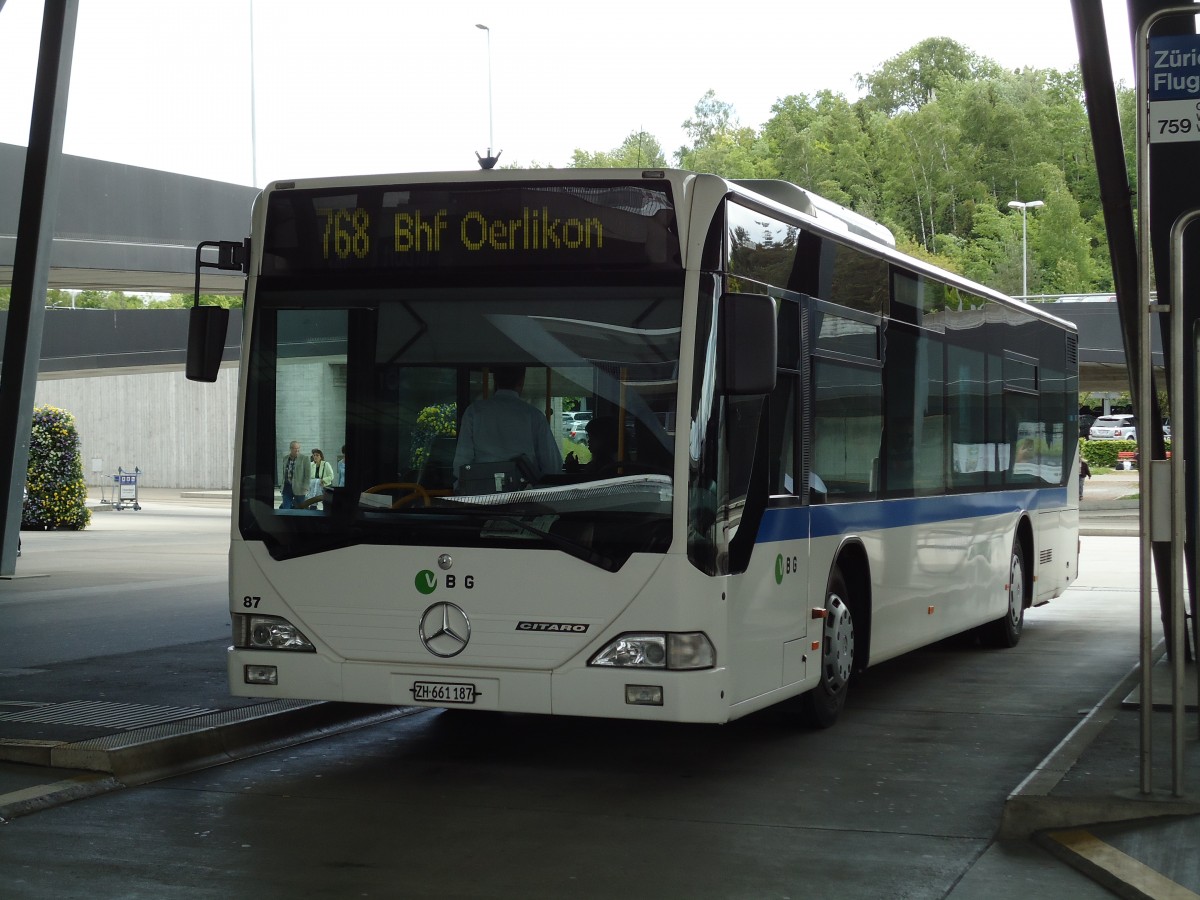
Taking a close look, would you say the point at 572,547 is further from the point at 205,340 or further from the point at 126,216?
the point at 126,216

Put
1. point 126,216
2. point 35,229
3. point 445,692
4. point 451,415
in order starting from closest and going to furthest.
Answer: point 445,692, point 451,415, point 35,229, point 126,216

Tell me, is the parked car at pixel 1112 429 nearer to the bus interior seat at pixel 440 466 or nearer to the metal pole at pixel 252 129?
the metal pole at pixel 252 129

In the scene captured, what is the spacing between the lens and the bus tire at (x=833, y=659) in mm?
9266

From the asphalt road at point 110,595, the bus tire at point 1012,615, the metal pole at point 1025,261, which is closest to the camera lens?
the asphalt road at point 110,595

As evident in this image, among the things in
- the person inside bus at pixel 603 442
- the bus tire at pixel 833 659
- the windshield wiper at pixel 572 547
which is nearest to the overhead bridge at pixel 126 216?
the bus tire at pixel 833 659

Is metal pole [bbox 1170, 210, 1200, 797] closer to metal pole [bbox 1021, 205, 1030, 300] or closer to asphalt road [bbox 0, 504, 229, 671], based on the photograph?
asphalt road [bbox 0, 504, 229, 671]

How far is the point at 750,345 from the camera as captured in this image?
24.3 ft

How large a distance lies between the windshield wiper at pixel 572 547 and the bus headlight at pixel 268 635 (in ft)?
4.10

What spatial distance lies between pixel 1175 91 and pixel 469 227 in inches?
126

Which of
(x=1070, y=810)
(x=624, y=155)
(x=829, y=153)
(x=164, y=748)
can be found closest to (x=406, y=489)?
(x=164, y=748)

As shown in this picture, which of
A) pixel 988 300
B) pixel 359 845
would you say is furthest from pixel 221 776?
pixel 988 300

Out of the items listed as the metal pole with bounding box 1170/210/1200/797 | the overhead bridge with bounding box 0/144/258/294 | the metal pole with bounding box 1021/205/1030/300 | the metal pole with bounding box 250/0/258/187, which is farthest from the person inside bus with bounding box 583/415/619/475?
the metal pole with bounding box 1021/205/1030/300

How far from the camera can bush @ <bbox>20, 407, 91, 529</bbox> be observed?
95.7ft

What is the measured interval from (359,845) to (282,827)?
0.53 metres
